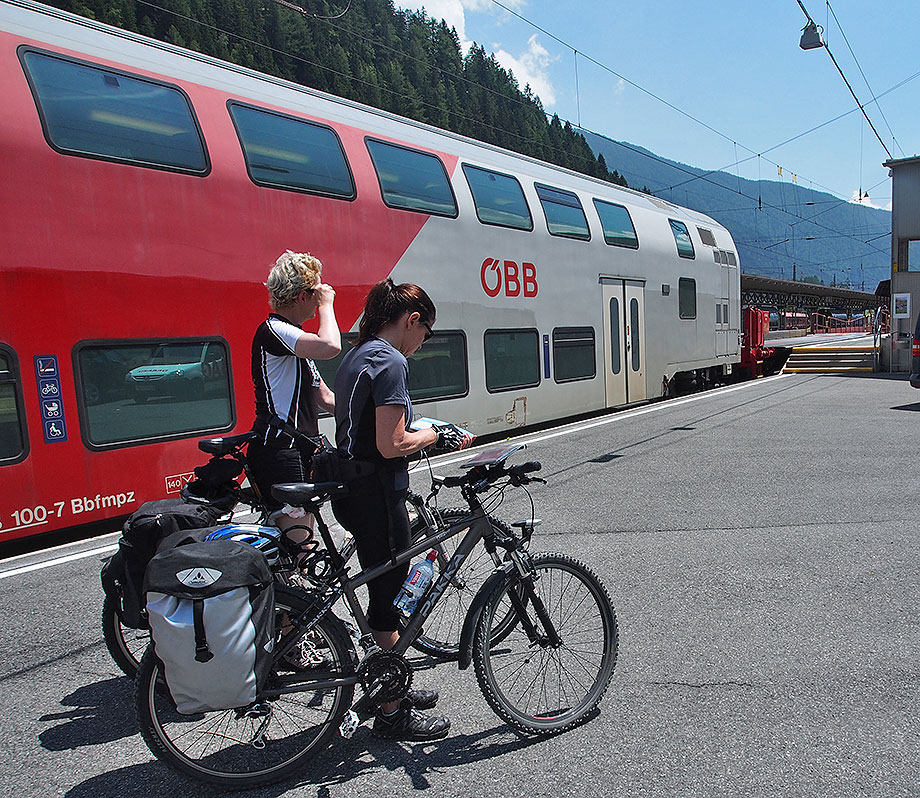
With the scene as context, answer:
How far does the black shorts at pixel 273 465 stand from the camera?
324 cm

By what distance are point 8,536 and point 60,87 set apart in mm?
3293

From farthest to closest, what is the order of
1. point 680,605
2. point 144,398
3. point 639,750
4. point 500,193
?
point 500,193, point 144,398, point 680,605, point 639,750

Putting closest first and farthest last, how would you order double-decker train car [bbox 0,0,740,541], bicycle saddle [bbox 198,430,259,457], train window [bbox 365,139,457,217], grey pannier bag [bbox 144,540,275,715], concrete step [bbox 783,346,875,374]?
grey pannier bag [bbox 144,540,275,715]
bicycle saddle [bbox 198,430,259,457]
double-decker train car [bbox 0,0,740,541]
train window [bbox 365,139,457,217]
concrete step [bbox 783,346,875,374]

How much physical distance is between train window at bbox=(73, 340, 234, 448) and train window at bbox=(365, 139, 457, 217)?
9.37ft

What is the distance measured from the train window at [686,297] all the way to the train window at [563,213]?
3.88m

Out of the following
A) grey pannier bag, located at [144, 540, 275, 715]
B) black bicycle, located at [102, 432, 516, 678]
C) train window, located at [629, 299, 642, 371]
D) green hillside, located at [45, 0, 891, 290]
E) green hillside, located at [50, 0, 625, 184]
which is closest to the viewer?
grey pannier bag, located at [144, 540, 275, 715]

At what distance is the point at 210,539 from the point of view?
2363mm

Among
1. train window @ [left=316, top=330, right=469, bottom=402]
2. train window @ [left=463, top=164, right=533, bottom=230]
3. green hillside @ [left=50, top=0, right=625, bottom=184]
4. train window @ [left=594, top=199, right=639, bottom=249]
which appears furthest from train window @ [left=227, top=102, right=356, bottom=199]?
green hillside @ [left=50, top=0, right=625, bottom=184]

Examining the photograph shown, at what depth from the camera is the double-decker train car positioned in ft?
16.9

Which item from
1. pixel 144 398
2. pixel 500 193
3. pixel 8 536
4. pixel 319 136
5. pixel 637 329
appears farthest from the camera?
pixel 637 329

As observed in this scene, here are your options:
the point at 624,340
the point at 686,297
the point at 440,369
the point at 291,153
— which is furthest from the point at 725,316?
the point at 291,153

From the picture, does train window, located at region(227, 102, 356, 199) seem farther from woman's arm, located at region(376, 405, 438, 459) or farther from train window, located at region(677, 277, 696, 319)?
train window, located at region(677, 277, 696, 319)

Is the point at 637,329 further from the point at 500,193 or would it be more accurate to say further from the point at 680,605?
the point at 680,605

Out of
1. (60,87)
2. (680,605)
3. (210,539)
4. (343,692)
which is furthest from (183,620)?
(60,87)
